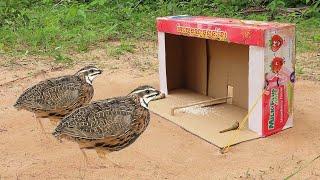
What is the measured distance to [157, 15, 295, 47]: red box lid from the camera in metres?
4.42

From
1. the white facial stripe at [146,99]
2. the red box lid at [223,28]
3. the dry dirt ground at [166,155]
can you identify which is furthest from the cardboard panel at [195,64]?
the white facial stripe at [146,99]

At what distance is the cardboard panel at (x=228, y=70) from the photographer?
5.50 metres

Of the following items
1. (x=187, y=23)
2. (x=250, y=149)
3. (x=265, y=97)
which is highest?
(x=187, y=23)

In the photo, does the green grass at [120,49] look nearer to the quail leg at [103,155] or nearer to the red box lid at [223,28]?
the red box lid at [223,28]

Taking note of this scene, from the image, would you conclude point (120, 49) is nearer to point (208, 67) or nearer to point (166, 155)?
point (208, 67)

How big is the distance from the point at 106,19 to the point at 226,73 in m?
5.15

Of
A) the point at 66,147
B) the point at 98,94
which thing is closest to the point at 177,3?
the point at 98,94

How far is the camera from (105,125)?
3.62 m

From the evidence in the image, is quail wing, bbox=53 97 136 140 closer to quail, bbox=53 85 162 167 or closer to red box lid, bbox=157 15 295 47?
quail, bbox=53 85 162 167

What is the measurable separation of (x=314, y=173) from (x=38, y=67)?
4452mm

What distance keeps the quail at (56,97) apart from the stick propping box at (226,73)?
1.10 meters

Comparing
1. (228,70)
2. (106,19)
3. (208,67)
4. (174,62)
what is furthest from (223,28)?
(106,19)

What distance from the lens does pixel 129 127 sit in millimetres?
3654

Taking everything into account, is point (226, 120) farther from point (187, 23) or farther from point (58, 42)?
point (58, 42)
